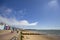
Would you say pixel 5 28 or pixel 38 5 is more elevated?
pixel 38 5

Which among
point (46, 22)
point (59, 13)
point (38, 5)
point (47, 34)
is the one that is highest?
point (38, 5)

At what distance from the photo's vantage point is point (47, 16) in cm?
230

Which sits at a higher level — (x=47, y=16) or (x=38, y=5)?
(x=38, y=5)

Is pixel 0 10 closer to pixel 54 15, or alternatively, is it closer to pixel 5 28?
pixel 5 28

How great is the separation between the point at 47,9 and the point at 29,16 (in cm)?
35

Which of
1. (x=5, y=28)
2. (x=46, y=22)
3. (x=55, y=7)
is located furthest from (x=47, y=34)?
(x=5, y=28)

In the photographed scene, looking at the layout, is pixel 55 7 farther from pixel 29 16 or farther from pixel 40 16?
pixel 29 16

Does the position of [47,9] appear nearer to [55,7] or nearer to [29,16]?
[55,7]

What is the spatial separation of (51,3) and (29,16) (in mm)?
456

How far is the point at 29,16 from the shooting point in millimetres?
2301

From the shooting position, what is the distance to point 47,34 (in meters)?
2.21

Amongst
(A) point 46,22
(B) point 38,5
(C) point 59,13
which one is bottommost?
(A) point 46,22

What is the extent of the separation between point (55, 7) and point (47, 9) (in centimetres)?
Answer: 14

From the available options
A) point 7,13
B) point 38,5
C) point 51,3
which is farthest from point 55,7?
point 7,13
